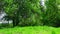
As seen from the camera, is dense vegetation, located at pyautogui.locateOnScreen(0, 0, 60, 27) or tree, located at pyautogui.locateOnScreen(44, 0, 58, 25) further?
tree, located at pyautogui.locateOnScreen(44, 0, 58, 25)

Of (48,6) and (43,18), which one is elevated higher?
(48,6)

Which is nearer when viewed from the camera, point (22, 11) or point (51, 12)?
point (22, 11)

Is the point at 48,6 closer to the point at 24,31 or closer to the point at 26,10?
the point at 26,10

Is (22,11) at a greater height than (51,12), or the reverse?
(22,11)

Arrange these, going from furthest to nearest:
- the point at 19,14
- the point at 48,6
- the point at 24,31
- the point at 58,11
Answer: the point at 48,6 → the point at 58,11 → the point at 19,14 → the point at 24,31

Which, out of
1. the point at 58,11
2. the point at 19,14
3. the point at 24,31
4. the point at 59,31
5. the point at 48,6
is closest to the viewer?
the point at 24,31

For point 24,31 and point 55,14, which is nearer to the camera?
point 24,31

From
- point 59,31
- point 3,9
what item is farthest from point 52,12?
point 59,31

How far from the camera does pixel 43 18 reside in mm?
33031

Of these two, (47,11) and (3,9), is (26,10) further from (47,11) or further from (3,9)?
(47,11)

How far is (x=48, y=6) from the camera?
33.2m

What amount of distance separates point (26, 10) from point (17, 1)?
1891 millimetres

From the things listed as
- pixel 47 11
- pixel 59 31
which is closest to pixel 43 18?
pixel 47 11

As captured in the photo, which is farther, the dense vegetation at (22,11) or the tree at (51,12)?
the tree at (51,12)
